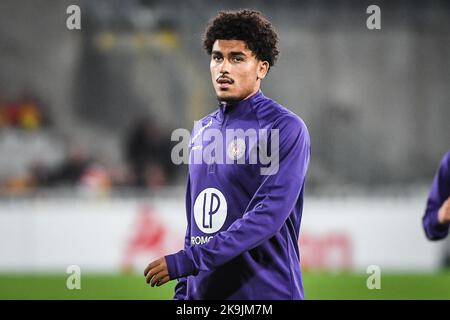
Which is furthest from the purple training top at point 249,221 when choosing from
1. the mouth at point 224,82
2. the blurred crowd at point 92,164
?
the blurred crowd at point 92,164

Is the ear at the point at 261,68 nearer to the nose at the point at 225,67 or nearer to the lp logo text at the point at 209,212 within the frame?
the nose at the point at 225,67

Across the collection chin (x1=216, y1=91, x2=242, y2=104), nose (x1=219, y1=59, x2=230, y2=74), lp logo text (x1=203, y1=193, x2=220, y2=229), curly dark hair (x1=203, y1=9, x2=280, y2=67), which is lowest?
lp logo text (x1=203, y1=193, x2=220, y2=229)

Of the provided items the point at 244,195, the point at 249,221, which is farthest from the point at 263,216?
the point at 244,195

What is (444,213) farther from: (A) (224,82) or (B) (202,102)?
(B) (202,102)

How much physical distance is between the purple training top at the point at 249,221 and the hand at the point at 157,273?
32 mm

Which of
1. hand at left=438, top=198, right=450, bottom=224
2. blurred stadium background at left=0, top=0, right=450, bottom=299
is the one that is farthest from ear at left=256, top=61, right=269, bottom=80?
blurred stadium background at left=0, top=0, right=450, bottom=299

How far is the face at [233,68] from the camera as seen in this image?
12.6 feet

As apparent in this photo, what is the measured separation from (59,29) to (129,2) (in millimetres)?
1570

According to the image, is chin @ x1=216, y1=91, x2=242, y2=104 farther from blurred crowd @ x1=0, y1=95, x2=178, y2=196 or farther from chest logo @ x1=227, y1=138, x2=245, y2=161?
blurred crowd @ x1=0, y1=95, x2=178, y2=196

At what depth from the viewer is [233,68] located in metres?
3.83

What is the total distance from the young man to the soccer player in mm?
1497

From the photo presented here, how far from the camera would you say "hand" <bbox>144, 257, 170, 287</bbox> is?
140 inches

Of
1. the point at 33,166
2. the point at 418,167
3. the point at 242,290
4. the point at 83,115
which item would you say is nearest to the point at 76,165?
the point at 33,166
